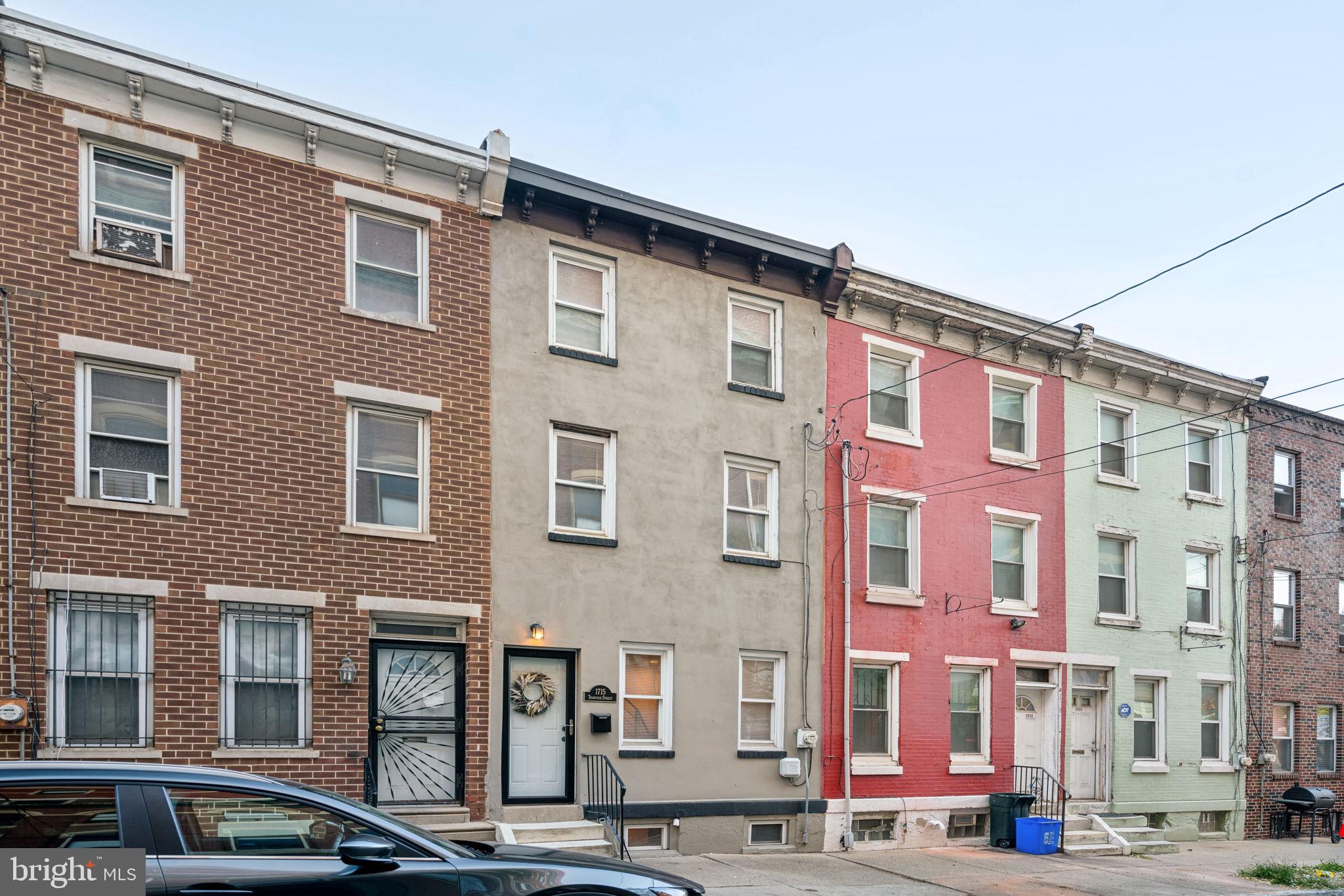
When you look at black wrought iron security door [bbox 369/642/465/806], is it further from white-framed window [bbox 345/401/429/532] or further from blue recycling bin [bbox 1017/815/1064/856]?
blue recycling bin [bbox 1017/815/1064/856]

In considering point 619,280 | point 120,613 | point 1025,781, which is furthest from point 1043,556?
point 120,613

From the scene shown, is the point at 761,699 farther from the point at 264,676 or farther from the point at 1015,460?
the point at 264,676

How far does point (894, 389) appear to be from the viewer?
1962 cm

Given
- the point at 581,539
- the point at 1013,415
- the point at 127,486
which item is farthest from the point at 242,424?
the point at 1013,415

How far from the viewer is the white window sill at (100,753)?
1190cm

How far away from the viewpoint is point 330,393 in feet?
46.2

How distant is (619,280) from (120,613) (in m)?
7.66

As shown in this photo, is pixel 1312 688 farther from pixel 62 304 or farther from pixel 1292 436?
pixel 62 304

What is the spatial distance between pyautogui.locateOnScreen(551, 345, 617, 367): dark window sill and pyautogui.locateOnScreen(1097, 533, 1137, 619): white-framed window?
10.6 meters

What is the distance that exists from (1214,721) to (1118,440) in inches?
233

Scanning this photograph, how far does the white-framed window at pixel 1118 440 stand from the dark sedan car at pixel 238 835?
58.0ft

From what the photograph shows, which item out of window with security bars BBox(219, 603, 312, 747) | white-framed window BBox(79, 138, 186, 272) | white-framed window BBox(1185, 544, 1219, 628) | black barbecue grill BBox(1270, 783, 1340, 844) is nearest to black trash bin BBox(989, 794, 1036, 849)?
white-framed window BBox(1185, 544, 1219, 628)

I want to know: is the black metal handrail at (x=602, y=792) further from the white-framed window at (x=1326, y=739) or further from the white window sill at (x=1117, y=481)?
the white-framed window at (x=1326, y=739)

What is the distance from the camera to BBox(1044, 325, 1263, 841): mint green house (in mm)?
21266
